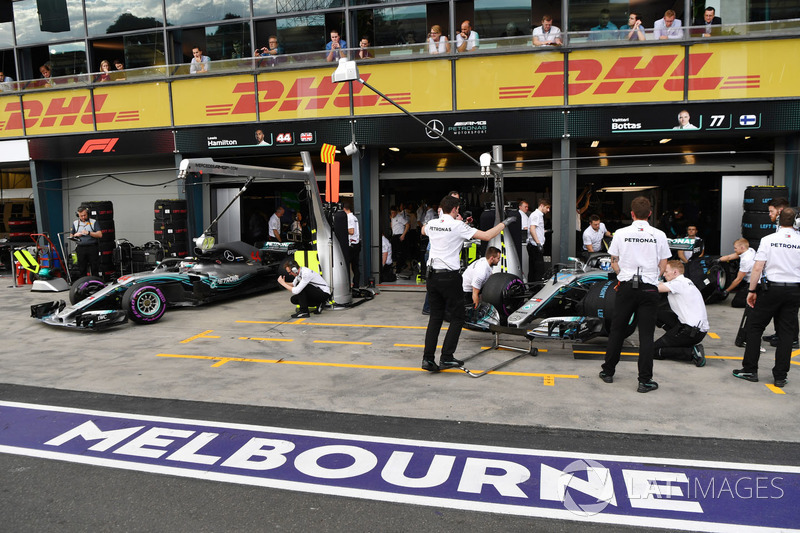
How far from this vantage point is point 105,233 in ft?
46.9

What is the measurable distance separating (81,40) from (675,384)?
16.8 meters

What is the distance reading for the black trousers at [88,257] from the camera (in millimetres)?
12750

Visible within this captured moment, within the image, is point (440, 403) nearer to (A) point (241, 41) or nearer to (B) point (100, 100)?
(A) point (241, 41)

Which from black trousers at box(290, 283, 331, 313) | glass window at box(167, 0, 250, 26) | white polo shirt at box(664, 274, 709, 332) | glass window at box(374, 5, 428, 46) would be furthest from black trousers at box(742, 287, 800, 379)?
glass window at box(167, 0, 250, 26)

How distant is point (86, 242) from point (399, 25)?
881cm

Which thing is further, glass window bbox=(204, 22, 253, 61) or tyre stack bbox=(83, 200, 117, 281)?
glass window bbox=(204, 22, 253, 61)

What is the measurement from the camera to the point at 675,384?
225 inches

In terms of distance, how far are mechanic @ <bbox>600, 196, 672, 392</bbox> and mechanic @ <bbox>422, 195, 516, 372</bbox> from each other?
49.3 inches

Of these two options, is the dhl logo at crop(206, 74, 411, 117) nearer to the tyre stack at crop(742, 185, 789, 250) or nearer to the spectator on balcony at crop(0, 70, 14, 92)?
the spectator on balcony at crop(0, 70, 14, 92)

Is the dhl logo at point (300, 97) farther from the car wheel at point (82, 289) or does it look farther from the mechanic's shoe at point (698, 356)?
the mechanic's shoe at point (698, 356)

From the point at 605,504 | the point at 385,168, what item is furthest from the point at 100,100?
the point at 605,504

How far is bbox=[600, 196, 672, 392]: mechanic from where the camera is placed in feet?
18.0

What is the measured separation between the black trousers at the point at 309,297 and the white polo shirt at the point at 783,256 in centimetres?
651

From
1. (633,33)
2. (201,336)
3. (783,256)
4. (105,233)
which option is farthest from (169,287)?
(633,33)
